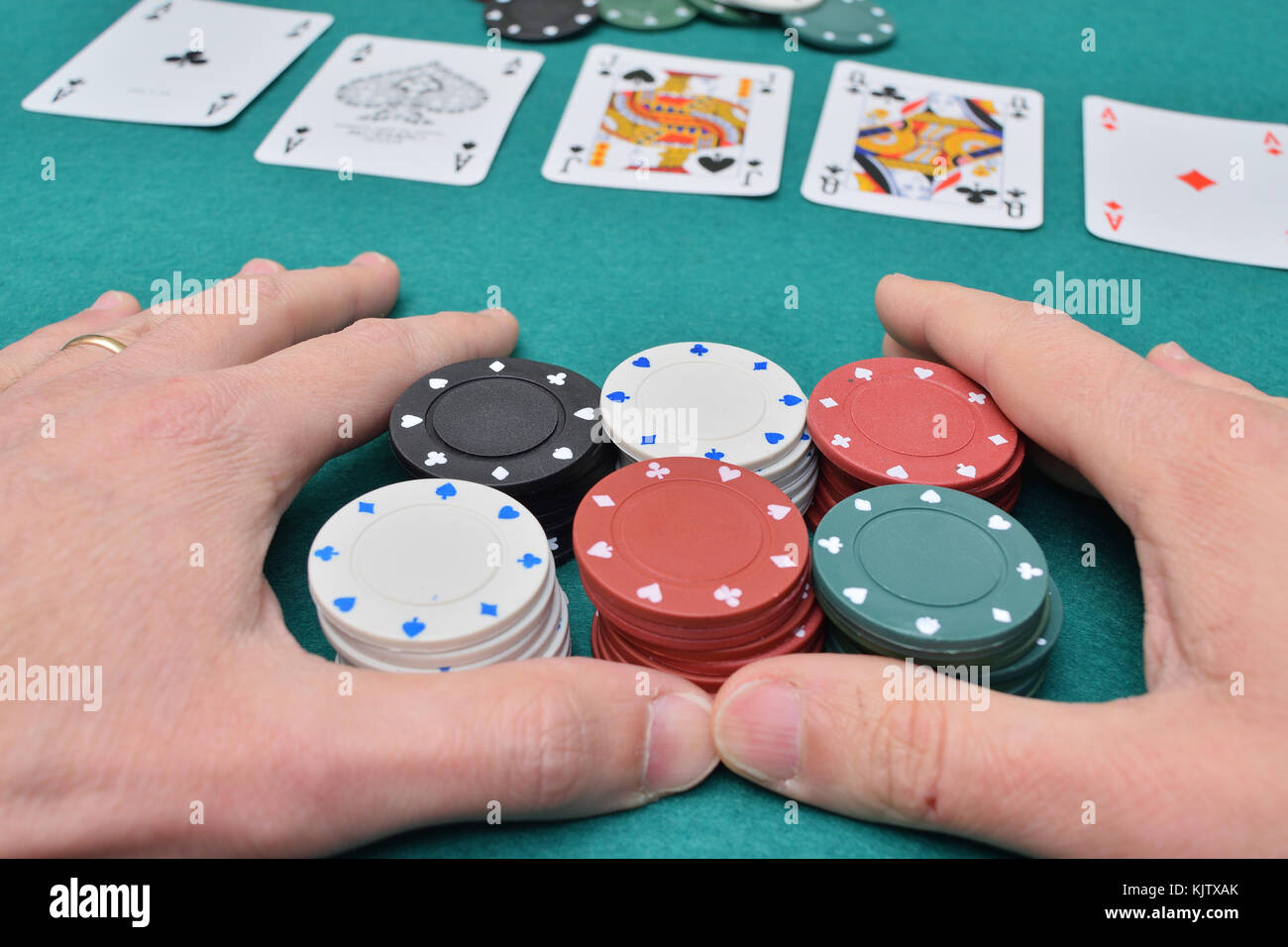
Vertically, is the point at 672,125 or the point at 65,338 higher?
the point at 672,125

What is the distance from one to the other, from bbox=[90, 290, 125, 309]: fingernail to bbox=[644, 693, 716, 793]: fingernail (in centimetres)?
143

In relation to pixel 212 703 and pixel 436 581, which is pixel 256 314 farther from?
pixel 212 703

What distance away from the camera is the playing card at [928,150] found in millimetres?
2453

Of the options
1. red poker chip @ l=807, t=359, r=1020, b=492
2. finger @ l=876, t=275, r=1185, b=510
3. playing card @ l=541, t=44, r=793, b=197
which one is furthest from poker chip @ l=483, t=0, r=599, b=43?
red poker chip @ l=807, t=359, r=1020, b=492

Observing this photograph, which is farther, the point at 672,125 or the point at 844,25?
the point at 844,25

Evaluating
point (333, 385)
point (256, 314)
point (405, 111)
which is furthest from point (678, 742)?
point (405, 111)

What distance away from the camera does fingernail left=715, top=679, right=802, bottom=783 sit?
1151 millimetres

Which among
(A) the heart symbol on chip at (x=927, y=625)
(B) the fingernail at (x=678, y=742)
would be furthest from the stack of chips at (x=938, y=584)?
(B) the fingernail at (x=678, y=742)

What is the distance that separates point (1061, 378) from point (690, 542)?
2.04 feet

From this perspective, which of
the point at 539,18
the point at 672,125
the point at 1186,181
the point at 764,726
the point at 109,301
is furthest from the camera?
the point at 539,18

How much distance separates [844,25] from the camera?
3.05 m

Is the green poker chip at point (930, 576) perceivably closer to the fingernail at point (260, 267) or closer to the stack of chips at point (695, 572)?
the stack of chips at point (695, 572)

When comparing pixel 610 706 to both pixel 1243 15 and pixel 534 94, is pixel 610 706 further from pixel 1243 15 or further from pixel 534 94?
pixel 1243 15

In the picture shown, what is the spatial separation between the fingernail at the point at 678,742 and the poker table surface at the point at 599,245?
31 centimetres
